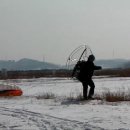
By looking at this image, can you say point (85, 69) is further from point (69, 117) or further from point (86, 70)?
point (69, 117)

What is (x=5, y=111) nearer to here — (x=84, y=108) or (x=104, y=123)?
(x=84, y=108)

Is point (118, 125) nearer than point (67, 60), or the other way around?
point (118, 125)

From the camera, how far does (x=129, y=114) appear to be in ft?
33.8

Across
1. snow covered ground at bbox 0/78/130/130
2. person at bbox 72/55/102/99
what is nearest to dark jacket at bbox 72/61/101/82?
person at bbox 72/55/102/99

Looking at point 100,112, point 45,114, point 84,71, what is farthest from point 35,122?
point 84,71

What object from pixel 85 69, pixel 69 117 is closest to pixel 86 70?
pixel 85 69

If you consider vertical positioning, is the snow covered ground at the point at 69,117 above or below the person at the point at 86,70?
below

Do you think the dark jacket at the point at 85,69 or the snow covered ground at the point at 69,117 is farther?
the dark jacket at the point at 85,69

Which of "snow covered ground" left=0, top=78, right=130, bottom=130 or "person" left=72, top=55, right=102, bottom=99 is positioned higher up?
"person" left=72, top=55, right=102, bottom=99

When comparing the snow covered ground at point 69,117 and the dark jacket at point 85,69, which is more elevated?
the dark jacket at point 85,69

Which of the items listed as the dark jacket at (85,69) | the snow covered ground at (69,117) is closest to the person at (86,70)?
the dark jacket at (85,69)

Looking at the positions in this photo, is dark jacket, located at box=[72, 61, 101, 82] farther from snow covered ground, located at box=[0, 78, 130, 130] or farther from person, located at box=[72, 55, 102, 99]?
snow covered ground, located at box=[0, 78, 130, 130]

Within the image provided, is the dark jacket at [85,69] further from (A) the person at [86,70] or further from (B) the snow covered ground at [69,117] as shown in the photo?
(B) the snow covered ground at [69,117]

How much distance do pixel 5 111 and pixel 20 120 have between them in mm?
2201
